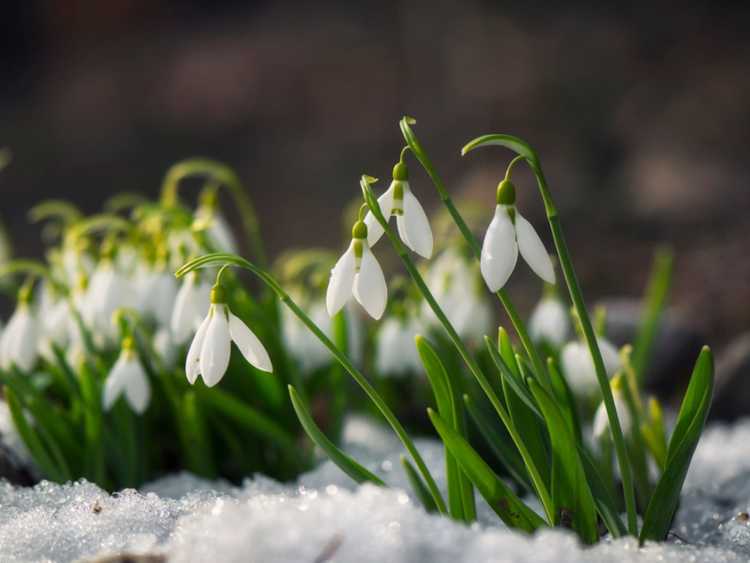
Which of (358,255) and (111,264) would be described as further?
(111,264)

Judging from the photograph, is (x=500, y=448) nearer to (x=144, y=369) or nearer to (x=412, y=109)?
(x=144, y=369)

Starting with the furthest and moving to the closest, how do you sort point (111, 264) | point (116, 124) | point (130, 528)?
point (116, 124), point (111, 264), point (130, 528)

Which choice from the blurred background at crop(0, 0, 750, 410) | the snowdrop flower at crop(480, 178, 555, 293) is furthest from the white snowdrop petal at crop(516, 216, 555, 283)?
the blurred background at crop(0, 0, 750, 410)

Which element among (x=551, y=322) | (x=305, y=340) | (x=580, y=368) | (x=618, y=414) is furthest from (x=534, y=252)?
(x=305, y=340)

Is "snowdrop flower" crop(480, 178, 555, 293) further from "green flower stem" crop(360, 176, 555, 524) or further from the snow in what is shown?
the snow

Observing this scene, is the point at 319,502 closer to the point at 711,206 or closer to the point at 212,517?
the point at 212,517

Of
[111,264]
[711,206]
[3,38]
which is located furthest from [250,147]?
[111,264]

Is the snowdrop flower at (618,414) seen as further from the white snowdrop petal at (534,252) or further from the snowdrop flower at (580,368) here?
the white snowdrop petal at (534,252)
